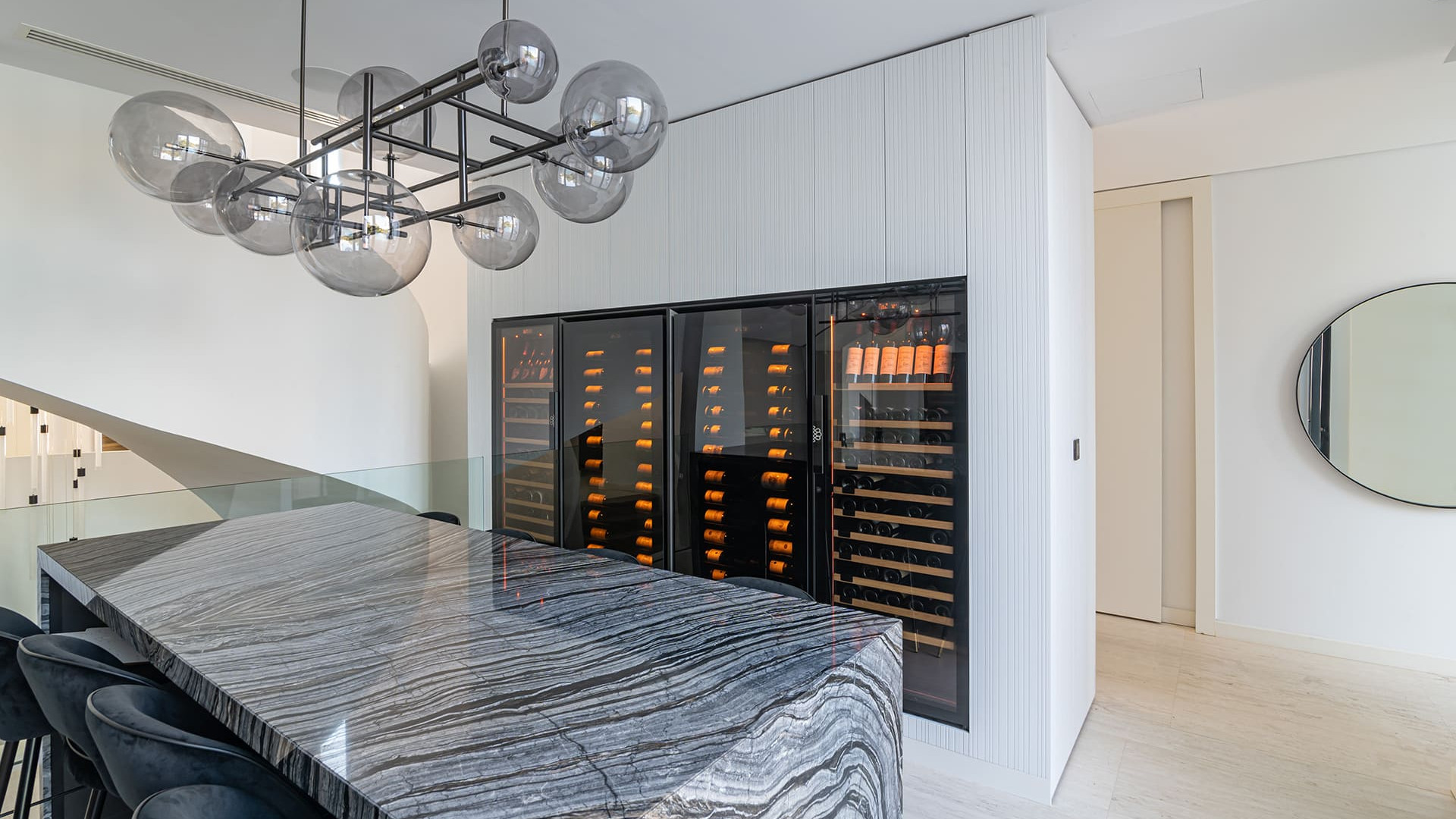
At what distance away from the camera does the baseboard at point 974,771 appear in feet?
7.80

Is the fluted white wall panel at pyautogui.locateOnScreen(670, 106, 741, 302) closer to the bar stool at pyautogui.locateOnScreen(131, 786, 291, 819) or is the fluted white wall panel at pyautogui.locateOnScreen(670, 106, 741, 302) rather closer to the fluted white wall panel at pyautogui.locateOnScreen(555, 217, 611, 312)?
the fluted white wall panel at pyautogui.locateOnScreen(555, 217, 611, 312)

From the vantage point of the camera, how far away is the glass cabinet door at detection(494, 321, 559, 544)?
3795 millimetres

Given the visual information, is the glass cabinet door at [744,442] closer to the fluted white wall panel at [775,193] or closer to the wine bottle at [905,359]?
the fluted white wall panel at [775,193]

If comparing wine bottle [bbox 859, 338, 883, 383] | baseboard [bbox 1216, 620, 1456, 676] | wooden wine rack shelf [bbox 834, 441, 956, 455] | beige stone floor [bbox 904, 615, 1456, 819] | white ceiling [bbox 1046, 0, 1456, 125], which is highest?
white ceiling [bbox 1046, 0, 1456, 125]

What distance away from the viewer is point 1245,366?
13.0ft

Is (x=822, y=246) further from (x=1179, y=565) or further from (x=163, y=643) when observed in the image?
(x=1179, y=565)

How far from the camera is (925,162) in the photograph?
8.57ft

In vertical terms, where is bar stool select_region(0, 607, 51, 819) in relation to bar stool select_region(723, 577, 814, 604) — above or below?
below

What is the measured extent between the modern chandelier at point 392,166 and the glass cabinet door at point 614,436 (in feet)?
4.89

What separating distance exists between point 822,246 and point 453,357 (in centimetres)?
432

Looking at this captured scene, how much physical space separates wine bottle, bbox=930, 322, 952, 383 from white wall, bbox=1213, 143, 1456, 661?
8.29ft

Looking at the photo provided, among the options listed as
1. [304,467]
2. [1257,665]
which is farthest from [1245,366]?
[304,467]

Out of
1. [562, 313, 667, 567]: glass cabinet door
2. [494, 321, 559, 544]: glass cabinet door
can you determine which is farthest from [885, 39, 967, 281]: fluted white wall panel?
[494, 321, 559, 544]: glass cabinet door

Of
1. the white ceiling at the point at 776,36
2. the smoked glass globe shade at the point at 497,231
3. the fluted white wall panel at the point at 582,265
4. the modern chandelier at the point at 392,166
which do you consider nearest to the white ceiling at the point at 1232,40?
the white ceiling at the point at 776,36
